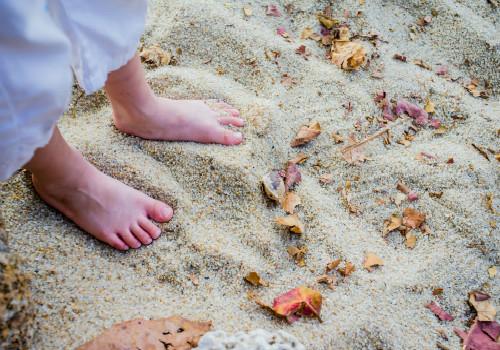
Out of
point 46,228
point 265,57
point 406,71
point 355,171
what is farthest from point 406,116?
point 46,228

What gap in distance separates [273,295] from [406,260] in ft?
1.53

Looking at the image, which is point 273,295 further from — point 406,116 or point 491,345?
point 406,116

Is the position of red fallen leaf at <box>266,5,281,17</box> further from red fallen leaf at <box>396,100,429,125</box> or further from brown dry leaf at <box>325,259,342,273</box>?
brown dry leaf at <box>325,259,342,273</box>

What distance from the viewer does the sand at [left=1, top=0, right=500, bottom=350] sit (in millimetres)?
1352

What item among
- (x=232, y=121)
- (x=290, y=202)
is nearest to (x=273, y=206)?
(x=290, y=202)

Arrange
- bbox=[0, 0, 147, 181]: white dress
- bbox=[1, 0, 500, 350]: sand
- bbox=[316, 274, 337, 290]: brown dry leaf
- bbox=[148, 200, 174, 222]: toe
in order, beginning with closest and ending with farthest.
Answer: bbox=[0, 0, 147, 181]: white dress
bbox=[1, 0, 500, 350]: sand
bbox=[316, 274, 337, 290]: brown dry leaf
bbox=[148, 200, 174, 222]: toe

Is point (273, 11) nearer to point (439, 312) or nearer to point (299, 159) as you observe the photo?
point (299, 159)

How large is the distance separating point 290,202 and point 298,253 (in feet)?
0.65

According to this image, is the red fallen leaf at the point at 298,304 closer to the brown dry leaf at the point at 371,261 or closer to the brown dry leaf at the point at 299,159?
the brown dry leaf at the point at 371,261

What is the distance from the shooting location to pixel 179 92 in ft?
6.44

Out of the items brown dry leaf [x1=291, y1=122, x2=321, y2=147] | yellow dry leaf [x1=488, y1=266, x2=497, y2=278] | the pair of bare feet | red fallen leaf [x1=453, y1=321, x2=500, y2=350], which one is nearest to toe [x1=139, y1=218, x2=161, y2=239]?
the pair of bare feet

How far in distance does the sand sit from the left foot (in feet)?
0.13

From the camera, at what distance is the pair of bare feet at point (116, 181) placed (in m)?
1.44

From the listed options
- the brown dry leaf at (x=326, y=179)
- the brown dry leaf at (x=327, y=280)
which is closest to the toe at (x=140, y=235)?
the brown dry leaf at (x=327, y=280)
